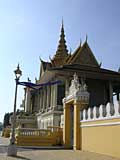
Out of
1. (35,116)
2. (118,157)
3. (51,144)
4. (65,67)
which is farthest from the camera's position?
(35,116)

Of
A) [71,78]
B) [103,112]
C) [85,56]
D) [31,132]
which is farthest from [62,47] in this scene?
[103,112]

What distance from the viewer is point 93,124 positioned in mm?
13781

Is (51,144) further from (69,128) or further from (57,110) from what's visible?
(57,110)

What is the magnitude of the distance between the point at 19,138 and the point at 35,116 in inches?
838

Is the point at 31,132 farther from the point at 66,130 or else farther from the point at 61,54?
the point at 61,54

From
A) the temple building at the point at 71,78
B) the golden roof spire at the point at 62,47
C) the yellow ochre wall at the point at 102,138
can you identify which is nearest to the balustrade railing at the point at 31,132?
the yellow ochre wall at the point at 102,138

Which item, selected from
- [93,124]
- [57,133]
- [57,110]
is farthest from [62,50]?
[93,124]

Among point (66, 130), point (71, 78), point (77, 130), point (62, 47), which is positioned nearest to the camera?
point (77, 130)

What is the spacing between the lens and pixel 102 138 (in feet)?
41.6

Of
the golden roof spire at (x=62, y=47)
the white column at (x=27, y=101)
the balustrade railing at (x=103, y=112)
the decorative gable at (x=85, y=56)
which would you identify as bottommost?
the balustrade railing at (x=103, y=112)

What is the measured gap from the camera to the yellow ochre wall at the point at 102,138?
11.4m

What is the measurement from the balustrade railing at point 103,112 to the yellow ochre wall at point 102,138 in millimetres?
209

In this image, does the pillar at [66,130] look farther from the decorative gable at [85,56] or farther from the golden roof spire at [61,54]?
the golden roof spire at [61,54]

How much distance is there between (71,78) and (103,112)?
756 inches
